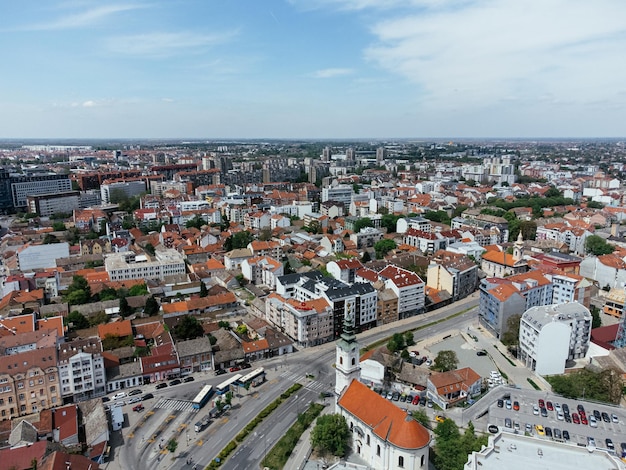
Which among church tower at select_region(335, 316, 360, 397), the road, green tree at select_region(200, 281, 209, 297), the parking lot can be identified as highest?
church tower at select_region(335, 316, 360, 397)

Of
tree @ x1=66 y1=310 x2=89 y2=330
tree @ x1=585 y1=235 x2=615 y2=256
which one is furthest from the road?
tree @ x1=585 y1=235 x2=615 y2=256

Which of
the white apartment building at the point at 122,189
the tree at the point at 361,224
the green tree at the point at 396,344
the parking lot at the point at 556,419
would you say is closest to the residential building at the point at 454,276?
Result: the green tree at the point at 396,344

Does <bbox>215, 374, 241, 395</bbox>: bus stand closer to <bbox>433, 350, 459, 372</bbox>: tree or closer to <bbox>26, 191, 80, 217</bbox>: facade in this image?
<bbox>433, 350, 459, 372</bbox>: tree

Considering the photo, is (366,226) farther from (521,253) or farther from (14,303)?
(14,303)

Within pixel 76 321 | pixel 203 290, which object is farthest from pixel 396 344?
pixel 76 321

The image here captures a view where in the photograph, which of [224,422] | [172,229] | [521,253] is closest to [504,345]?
[521,253]

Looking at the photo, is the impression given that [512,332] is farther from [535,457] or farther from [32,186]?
[32,186]

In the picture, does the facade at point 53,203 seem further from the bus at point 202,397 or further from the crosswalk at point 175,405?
the bus at point 202,397
